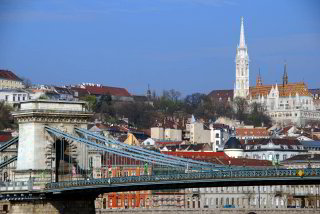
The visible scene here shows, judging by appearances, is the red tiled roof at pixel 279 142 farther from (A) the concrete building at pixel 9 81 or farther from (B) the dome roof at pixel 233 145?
(A) the concrete building at pixel 9 81

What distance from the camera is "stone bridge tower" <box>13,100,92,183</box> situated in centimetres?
5653

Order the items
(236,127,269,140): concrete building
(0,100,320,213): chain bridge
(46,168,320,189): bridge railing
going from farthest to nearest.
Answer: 1. (236,127,269,140): concrete building
2. (0,100,320,213): chain bridge
3. (46,168,320,189): bridge railing

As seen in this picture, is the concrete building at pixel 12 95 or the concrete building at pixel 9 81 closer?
the concrete building at pixel 12 95

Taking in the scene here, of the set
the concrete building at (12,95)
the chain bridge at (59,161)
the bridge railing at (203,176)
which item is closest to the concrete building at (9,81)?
the concrete building at (12,95)

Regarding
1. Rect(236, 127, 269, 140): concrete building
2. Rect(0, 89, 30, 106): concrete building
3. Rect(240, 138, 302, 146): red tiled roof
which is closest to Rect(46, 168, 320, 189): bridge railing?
Rect(240, 138, 302, 146): red tiled roof

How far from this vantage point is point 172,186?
52000mm

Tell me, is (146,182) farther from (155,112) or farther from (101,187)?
(155,112)

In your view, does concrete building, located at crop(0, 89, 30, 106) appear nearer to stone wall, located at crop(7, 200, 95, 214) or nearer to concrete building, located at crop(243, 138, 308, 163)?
concrete building, located at crop(243, 138, 308, 163)

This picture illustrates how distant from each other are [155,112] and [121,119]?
44.4ft

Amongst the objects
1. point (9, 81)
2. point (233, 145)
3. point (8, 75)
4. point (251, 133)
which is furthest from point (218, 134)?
point (8, 75)

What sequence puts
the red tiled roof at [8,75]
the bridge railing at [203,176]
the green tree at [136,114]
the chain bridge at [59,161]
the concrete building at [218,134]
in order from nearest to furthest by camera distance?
the bridge railing at [203,176] < the chain bridge at [59,161] < the concrete building at [218,134] < the green tree at [136,114] < the red tiled roof at [8,75]

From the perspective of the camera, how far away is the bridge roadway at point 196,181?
47.7 metres

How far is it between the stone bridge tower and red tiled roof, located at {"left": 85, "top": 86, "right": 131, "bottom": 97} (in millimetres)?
116938

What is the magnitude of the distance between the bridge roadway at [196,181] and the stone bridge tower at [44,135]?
4.84ft
